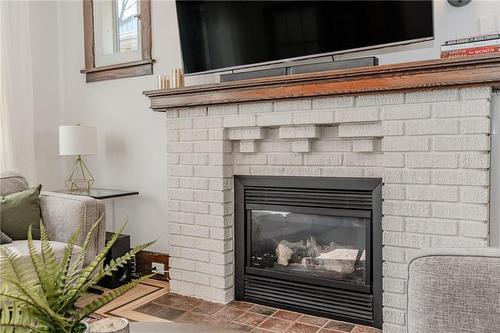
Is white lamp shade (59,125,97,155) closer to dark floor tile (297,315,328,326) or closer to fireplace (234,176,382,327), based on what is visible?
fireplace (234,176,382,327)

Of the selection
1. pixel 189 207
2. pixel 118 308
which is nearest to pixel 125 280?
pixel 118 308

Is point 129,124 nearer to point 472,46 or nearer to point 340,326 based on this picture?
point 340,326

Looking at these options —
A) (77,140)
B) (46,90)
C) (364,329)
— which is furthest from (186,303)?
(46,90)

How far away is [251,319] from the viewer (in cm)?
238

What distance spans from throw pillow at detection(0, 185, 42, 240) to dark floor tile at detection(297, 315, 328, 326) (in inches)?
62.7

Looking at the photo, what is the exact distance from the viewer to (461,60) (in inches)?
72.0

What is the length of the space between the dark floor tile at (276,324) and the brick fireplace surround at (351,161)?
0.37 meters

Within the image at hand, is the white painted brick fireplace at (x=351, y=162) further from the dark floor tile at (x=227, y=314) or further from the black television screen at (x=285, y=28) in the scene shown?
the black television screen at (x=285, y=28)

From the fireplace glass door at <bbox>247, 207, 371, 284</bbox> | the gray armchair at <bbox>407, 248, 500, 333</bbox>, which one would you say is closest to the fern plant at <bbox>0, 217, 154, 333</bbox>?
the gray armchair at <bbox>407, 248, 500, 333</bbox>

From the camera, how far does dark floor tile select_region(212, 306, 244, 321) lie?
2404mm

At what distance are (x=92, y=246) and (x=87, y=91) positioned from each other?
158 cm

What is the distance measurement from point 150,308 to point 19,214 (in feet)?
3.02

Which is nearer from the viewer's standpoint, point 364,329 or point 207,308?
point 364,329

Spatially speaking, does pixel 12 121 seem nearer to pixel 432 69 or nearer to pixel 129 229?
pixel 129 229
